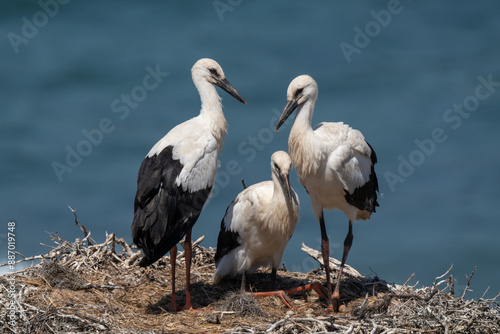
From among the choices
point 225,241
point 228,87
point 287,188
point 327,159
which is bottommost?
point 225,241

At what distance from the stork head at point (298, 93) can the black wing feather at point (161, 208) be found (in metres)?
1.02

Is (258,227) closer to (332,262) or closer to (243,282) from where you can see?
(243,282)

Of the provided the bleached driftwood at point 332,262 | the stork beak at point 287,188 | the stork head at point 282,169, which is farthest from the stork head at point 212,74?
the bleached driftwood at point 332,262

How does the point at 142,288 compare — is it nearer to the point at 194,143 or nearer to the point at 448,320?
the point at 194,143

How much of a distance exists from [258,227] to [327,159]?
89 centimetres

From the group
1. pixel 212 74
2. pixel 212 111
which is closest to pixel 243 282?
pixel 212 111

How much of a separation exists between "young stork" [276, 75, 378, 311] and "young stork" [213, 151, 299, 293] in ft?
0.64

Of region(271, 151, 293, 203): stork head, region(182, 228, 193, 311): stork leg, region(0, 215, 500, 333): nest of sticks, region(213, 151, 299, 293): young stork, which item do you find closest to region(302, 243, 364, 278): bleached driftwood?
region(0, 215, 500, 333): nest of sticks

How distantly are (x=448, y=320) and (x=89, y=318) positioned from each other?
108 inches

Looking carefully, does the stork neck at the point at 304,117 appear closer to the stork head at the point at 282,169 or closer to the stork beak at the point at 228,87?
the stork head at the point at 282,169

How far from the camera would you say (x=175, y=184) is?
696cm

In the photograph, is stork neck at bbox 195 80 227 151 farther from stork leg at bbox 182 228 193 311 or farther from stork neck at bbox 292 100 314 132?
stork leg at bbox 182 228 193 311

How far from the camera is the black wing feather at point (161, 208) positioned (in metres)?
6.85

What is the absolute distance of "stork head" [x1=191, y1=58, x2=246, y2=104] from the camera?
7.62 m
